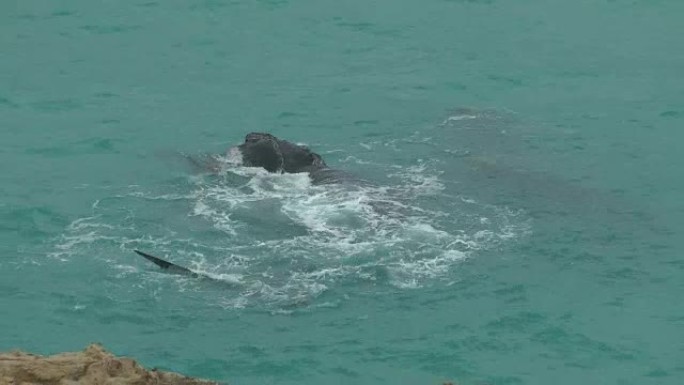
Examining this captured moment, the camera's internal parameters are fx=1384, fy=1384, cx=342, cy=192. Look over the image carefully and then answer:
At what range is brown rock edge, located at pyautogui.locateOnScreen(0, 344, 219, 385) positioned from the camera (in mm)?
11297

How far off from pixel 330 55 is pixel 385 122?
4059 millimetres

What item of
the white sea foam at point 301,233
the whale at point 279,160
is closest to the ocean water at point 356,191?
the white sea foam at point 301,233

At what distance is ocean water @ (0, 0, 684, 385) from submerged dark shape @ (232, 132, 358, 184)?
333mm

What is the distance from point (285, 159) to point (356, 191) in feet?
5.41

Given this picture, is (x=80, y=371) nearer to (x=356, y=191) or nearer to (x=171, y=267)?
(x=171, y=267)

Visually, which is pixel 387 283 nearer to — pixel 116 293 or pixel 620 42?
pixel 116 293

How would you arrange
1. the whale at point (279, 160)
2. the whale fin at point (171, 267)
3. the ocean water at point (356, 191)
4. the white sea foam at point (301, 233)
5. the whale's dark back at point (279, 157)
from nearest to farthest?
the ocean water at point (356, 191) < the whale fin at point (171, 267) < the white sea foam at point (301, 233) < the whale at point (279, 160) < the whale's dark back at point (279, 157)

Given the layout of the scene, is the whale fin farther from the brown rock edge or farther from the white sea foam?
the brown rock edge

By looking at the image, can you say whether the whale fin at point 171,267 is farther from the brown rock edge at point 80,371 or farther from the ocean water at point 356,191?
the brown rock edge at point 80,371

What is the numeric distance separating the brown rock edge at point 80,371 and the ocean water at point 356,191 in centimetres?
616

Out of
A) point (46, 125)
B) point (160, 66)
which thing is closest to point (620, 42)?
point (160, 66)

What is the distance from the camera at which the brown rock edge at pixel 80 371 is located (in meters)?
11.3

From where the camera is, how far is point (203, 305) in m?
19.2

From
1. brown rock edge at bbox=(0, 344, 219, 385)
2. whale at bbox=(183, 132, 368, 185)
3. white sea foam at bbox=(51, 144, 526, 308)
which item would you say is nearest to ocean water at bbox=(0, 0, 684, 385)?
white sea foam at bbox=(51, 144, 526, 308)
